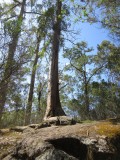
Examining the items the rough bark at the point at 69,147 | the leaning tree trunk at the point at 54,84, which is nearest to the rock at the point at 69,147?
the rough bark at the point at 69,147

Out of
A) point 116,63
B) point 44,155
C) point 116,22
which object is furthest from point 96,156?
point 116,63

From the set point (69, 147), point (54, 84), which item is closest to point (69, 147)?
point (69, 147)

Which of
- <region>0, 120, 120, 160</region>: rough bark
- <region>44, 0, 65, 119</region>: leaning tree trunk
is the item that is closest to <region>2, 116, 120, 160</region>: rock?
<region>0, 120, 120, 160</region>: rough bark

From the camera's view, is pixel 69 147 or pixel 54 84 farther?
pixel 54 84

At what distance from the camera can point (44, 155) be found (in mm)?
3352

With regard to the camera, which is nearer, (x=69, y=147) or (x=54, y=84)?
(x=69, y=147)

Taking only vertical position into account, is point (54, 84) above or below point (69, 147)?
above

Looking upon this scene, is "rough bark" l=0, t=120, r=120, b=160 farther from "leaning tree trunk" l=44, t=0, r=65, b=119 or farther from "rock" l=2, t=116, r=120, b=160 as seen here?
"leaning tree trunk" l=44, t=0, r=65, b=119

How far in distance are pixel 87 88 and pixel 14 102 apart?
34.2ft

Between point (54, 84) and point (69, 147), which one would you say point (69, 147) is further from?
point (54, 84)

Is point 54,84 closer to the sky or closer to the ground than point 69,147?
closer to the sky

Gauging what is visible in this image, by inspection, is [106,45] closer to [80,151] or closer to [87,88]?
[87,88]

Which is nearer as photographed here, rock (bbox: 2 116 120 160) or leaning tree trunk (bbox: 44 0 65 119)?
rock (bbox: 2 116 120 160)

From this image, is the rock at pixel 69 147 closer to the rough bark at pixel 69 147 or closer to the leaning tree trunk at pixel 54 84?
the rough bark at pixel 69 147
